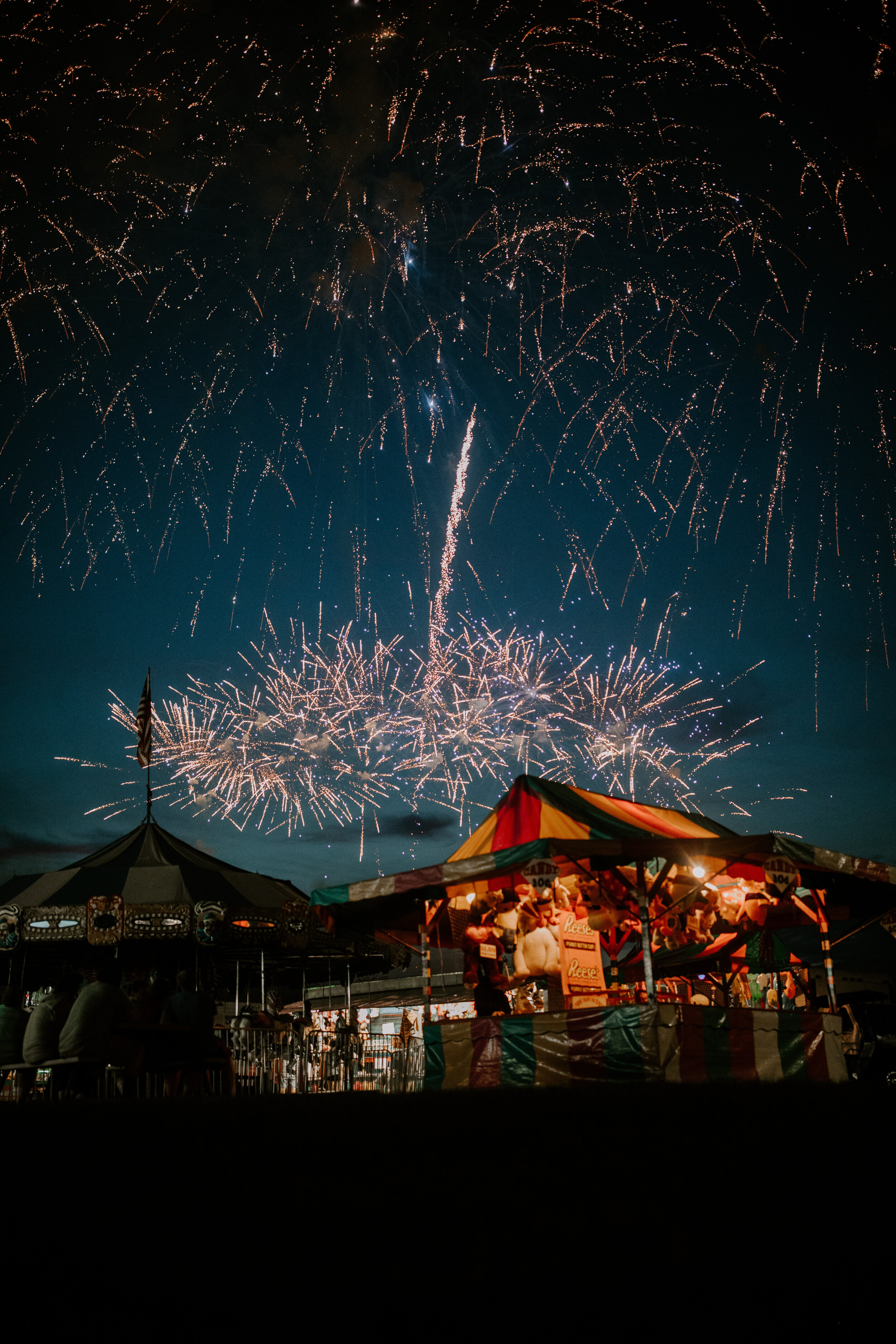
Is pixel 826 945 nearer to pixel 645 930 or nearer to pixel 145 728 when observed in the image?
pixel 645 930

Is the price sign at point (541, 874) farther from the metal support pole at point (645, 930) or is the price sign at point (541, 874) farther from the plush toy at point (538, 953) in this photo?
the plush toy at point (538, 953)

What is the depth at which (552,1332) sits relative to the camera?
1.68 metres

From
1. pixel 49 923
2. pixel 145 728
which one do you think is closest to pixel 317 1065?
pixel 49 923

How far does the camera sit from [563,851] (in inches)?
366

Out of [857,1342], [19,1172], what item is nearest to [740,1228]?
[857,1342]

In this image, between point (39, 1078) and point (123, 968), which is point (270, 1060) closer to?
Answer: point (39, 1078)

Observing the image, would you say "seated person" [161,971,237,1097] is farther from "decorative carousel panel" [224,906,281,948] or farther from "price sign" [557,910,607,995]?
"decorative carousel panel" [224,906,281,948]

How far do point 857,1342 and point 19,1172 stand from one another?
70.9 inches

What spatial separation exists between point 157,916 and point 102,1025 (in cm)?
987

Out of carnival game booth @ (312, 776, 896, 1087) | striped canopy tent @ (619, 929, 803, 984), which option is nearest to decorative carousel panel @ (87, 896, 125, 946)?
carnival game booth @ (312, 776, 896, 1087)

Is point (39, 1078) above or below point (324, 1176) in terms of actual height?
below

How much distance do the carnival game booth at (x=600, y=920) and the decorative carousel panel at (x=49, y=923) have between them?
7.31 m

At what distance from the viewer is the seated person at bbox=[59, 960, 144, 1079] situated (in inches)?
297

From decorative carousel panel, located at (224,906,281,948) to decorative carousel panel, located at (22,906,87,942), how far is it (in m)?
2.60
